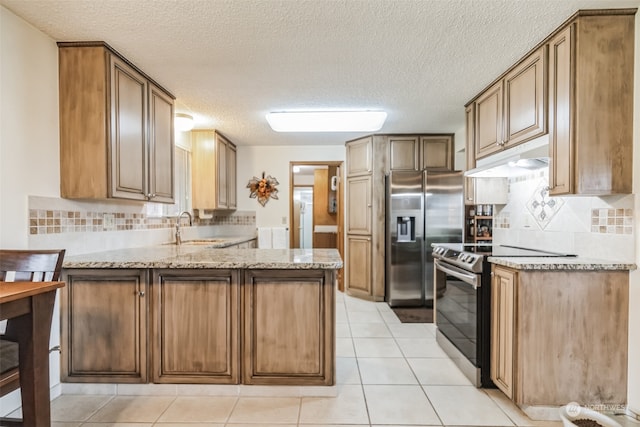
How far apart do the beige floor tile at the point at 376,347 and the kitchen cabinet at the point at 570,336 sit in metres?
1.03

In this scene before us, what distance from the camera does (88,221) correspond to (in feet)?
7.70

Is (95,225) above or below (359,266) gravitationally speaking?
above

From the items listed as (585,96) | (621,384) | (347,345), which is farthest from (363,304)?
(585,96)

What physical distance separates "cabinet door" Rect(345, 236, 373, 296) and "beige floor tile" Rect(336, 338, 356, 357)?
4.62ft

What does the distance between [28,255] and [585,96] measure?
2911 millimetres

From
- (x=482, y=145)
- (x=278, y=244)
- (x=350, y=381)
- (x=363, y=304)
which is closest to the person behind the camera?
A: (x=350, y=381)

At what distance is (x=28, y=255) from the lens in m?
1.53

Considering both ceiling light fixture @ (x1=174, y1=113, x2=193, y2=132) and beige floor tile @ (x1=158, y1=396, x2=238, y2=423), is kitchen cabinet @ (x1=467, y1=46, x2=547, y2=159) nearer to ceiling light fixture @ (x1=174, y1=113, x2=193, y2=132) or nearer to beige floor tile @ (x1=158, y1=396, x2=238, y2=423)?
beige floor tile @ (x1=158, y1=396, x2=238, y2=423)

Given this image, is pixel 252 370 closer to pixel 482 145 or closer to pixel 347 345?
pixel 347 345

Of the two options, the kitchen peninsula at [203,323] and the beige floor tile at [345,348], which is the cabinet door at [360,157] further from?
the kitchen peninsula at [203,323]

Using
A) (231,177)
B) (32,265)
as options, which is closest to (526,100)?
(32,265)

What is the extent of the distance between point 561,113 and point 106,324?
2.97 metres

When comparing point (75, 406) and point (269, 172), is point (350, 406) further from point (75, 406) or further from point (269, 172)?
point (269, 172)

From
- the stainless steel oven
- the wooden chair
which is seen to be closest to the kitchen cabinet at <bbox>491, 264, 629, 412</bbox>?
the stainless steel oven
